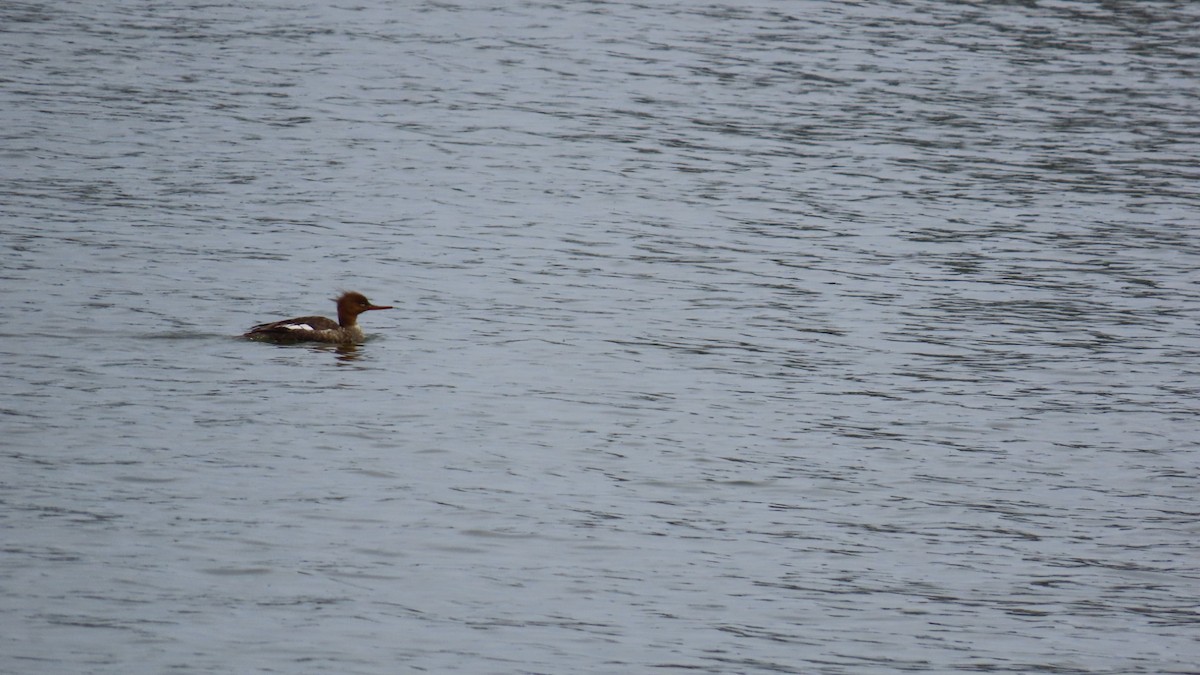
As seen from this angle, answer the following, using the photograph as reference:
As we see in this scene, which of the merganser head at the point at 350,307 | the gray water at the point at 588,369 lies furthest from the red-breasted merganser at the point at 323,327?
the gray water at the point at 588,369

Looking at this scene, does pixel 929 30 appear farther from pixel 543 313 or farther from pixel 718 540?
pixel 718 540

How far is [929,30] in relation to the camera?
4259cm

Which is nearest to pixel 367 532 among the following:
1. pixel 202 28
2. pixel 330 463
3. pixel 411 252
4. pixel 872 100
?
pixel 330 463

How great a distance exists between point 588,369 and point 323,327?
2.77 meters

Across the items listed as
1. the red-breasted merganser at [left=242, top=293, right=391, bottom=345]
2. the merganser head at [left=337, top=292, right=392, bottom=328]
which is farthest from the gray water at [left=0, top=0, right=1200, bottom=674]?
the merganser head at [left=337, top=292, right=392, bottom=328]

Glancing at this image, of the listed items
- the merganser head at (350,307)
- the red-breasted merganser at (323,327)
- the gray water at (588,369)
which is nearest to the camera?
the gray water at (588,369)

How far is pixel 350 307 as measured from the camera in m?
18.8

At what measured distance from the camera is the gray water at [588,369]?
479 inches

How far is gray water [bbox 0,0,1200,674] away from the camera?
12.2 meters

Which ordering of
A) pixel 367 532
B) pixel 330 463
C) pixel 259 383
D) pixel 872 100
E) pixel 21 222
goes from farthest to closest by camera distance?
pixel 872 100
pixel 21 222
pixel 259 383
pixel 330 463
pixel 367 532

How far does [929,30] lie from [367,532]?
31.9m

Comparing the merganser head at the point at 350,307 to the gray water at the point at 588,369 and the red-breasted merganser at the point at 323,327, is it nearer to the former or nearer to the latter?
the red-breasted merganser at the point at 323,327

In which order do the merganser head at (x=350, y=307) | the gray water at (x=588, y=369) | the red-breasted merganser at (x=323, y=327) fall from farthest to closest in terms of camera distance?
the merganser head at (x=350, y=307), the red-breasted merganser at (x=323, y=327), the gray water at (x=588, y=369)

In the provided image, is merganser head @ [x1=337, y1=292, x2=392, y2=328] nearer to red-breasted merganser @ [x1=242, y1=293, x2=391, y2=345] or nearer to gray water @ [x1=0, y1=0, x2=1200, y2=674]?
red-breasted merganser @ [x1=242, y1=293, x2=391, y2=345]
